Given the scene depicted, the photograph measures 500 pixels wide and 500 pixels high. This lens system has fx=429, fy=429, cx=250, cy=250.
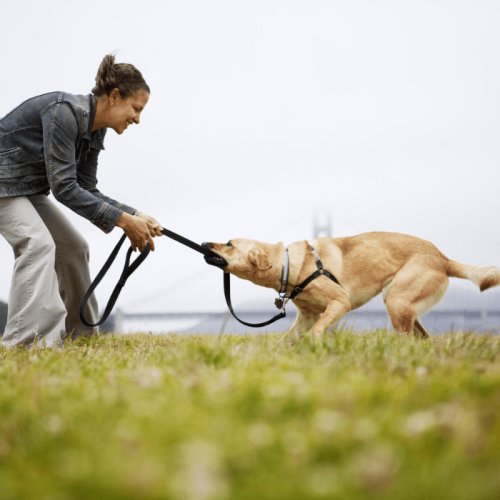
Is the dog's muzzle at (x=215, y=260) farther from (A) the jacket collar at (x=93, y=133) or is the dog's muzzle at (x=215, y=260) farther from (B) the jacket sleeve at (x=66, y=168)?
(A) the jacket collar at (x=93, y=133)

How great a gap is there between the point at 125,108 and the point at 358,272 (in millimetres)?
2214

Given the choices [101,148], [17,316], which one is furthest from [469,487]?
[101,148]

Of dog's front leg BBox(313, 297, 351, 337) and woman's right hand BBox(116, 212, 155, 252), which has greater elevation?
woman's right hand BBox(116, 212, 155, 252)

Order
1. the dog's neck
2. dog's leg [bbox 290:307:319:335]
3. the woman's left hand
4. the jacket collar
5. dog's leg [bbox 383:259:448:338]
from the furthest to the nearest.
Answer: dog's leg [bbox 290:307:319:335], the dog's neck, dog's leg [bbox 383:259:448:338], the jacket collar, the woman's left hand

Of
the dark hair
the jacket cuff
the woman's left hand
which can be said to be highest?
the dark hair

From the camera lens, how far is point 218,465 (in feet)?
2.19

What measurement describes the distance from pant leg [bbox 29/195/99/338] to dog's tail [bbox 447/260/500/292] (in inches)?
117

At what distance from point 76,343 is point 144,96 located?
188cm

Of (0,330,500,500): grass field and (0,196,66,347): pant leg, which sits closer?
(0,330,500,500): grass field

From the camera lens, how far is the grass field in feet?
2.02

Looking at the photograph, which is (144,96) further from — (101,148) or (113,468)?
(113,468)

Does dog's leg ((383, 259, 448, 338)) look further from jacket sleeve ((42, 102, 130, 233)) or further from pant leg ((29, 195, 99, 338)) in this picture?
pant leg ((29, 195, 99, 338))

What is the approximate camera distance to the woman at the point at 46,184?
2.88 meters

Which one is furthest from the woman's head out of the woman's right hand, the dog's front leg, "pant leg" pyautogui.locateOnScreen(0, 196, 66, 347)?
the dog's front leg
